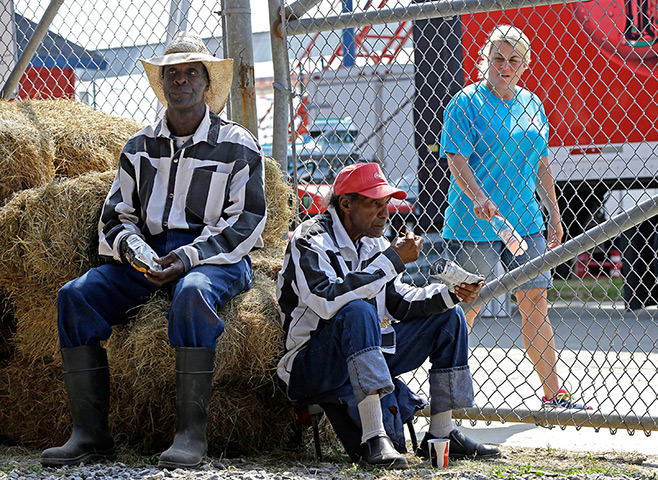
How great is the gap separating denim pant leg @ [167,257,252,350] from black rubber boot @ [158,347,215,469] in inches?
1.7

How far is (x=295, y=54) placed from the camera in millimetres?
4445

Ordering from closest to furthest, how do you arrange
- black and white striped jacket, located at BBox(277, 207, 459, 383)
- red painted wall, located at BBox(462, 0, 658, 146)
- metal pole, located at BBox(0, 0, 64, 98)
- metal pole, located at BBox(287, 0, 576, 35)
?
1. black and white striped jacket, located at BBox(277, 207, 459, 383)
2. metal pole, located at BBox(287, 0, 576, 35)
3. metal pole, located at BBox(0, 0, 64, 98)
4. red painted wall, located at BBox(462, 0, 658, 146)

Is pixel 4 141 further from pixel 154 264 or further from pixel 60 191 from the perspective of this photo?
pixel 154 264

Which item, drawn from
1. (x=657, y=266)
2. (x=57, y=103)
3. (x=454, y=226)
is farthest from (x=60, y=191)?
(x=657, y=266)

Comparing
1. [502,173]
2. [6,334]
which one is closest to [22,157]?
[6,334]

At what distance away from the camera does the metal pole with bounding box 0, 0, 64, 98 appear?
474cm

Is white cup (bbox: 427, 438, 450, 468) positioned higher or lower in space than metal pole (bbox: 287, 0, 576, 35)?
lower

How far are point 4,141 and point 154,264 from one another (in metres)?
1.20

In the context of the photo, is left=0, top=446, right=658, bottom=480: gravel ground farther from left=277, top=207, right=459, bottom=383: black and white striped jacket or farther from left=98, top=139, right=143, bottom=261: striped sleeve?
left=98, top=139, right=143, bottom=261: striped sleeve

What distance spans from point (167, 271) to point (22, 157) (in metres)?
1.15

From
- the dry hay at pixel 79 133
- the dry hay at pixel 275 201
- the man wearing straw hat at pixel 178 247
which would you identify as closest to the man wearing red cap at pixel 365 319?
the man wearing straw hat at pixel 178 247

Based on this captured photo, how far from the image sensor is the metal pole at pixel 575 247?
3.77 meters

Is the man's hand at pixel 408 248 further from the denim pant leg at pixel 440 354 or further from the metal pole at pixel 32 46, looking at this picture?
the metal pole at pixel 32 46

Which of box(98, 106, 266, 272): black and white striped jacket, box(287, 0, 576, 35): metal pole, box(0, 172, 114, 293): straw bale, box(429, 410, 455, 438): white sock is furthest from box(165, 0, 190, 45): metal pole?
box(429, 410, 455, 438): white sock
